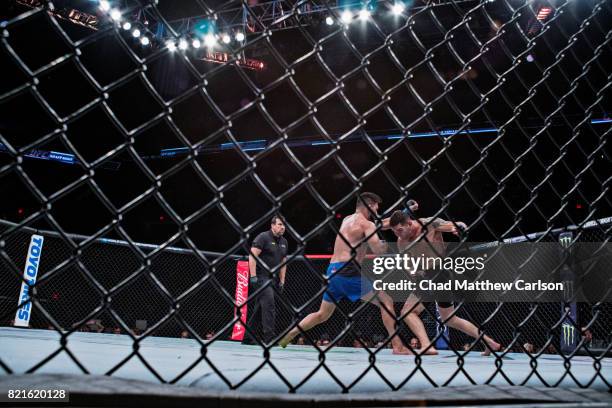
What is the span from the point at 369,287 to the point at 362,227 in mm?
893

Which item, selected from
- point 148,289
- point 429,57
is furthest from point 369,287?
point 148,289

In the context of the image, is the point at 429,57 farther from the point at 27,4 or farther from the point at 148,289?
the point at 27,4

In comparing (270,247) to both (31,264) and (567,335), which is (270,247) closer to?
(31,264)

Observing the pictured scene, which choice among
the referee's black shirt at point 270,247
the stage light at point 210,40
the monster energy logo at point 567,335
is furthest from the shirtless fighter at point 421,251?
the stage light at point 210,40

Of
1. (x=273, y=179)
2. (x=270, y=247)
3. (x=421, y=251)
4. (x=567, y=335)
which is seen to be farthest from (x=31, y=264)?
(x=273, y=179)

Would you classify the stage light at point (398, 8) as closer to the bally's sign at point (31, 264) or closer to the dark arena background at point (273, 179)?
the dark arena background at point (273, 179)

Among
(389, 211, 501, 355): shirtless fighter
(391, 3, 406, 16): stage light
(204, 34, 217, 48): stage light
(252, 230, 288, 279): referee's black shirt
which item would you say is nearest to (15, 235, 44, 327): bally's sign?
(252, 230, 288, 279): referee's black shirt

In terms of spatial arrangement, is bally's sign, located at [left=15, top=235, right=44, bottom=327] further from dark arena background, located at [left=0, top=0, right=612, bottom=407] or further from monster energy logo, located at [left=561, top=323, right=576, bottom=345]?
monster energy logo, located at [left=561, top=323, right=576, bottom=345]

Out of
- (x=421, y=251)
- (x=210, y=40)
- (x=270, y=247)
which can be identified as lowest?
(x=210, y=40)

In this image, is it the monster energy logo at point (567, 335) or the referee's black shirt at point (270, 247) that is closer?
the monster energy logo at point (567, 335)

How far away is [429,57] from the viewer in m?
1.18

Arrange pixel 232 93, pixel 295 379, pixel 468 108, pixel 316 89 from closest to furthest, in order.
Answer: pixel 295 379, pixel 468 108, pixel 316 89, pixel 232 93

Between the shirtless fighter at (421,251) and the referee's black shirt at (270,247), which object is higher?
→ the referee's black shirt at (270,247)

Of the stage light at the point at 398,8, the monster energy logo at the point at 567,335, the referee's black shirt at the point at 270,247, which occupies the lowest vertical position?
the stage light at the point at 398,8
